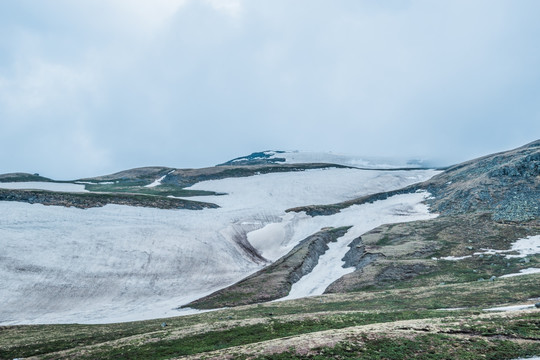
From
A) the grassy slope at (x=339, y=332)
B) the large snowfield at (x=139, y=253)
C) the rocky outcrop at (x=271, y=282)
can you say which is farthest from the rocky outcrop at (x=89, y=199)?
the grassy slope at (x=339, y=332)

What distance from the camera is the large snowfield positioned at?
161 ft

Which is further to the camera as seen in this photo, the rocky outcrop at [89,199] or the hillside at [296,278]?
the rocky outcrop at [89,199]

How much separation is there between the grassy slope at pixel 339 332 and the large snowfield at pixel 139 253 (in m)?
9.96

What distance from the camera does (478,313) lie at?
26.8 metres

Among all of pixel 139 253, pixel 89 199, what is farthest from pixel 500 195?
pixel 89 199

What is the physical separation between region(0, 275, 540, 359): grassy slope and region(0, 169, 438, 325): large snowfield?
32.7 feet

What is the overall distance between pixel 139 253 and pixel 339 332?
52.6 m

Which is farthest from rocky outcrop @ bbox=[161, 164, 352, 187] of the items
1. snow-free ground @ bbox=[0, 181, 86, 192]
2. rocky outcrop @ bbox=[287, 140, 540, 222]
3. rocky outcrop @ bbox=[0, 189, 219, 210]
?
rocky outcrop @ bbox=[287, 140, 540, 222]

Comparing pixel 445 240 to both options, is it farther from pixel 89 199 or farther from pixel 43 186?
pixel 43 186

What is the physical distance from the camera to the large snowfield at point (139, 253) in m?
49.0

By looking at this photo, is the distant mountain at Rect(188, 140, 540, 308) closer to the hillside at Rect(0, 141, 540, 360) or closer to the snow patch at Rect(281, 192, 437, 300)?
the hillside at Rect(0, 141, 540, 360)

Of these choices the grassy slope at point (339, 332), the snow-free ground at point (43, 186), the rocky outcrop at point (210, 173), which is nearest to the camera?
the grassy slope at point (339, 332)

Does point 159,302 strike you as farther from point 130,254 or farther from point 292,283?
point 292,283

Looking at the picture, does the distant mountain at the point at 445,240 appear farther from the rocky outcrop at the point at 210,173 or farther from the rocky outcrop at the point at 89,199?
the rocky outcrop at the point at 210,173
